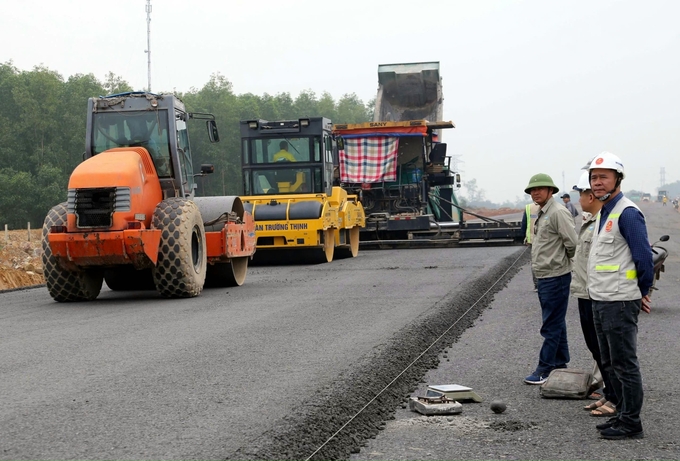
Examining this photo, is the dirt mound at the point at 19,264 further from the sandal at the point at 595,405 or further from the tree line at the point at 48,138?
the tree line at the point at 48,138

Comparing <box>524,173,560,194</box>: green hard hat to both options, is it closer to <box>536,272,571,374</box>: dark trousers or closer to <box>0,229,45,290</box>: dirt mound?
<box>536,272,571,374</box>: dark trousers

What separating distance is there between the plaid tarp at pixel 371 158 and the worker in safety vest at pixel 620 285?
20866 millimetres

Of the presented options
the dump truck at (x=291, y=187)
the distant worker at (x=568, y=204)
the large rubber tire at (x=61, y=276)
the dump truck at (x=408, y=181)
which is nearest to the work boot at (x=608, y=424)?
the large rubber tire at (x=61, y=276)

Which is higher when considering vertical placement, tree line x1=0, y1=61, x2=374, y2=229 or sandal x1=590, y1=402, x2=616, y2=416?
tree line x1=0, y1=61, x2=374, y2=229

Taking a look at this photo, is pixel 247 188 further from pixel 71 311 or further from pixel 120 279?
pixel 71 311

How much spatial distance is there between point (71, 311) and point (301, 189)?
9.72 metres

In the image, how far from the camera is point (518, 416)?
6.54m

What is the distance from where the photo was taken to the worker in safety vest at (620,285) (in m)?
5.78

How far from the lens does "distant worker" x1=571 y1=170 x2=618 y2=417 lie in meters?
6.46

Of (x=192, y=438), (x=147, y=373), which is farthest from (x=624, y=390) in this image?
(x=147, y=373)

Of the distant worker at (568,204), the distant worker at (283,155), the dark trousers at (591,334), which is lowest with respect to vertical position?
the dark trousers at (591,334)

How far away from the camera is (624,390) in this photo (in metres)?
5.84

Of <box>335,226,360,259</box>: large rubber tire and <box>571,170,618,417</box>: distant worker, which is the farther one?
<box>335,226,360,259</box>: large rubber tire

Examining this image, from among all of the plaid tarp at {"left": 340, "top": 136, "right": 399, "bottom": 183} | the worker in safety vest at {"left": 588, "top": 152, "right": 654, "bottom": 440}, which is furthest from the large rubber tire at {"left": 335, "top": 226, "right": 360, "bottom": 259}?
the worker in safety vest at {"left": 588, "top": 152, "right": 654, "bottom": 440}
